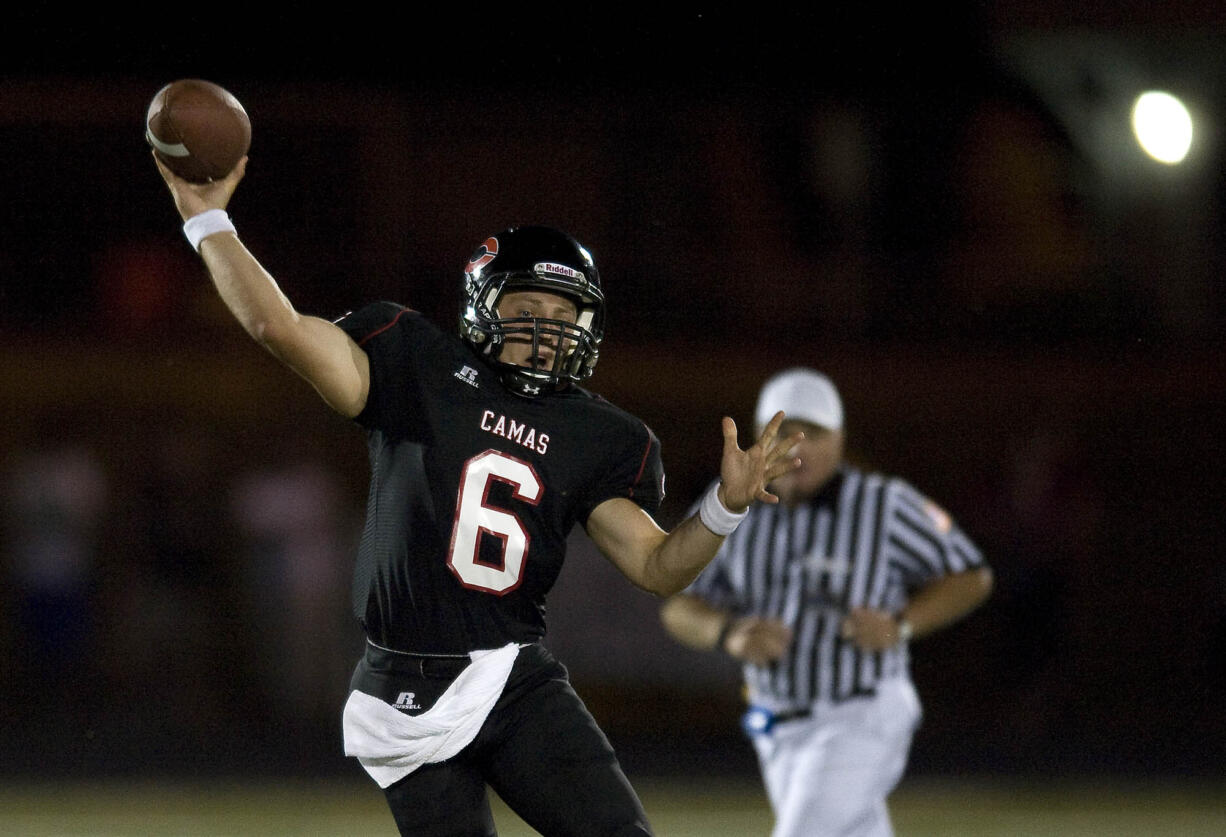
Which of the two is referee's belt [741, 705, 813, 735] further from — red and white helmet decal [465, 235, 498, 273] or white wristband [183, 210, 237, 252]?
white wristband [183, 210, 237, 252]

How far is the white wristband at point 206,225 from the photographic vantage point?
2.70 meters

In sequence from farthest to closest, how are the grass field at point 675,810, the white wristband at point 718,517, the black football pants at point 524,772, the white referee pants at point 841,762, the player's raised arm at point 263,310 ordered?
the grass field at point 675,810
the white referee pants at point 841,762
the white wristband at point 718,517
the black football pants at point 524,772
the player's raised arm at point 263,310

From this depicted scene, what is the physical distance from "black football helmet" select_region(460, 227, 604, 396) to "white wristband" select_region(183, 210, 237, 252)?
537 mm

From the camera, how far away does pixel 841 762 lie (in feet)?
13.2

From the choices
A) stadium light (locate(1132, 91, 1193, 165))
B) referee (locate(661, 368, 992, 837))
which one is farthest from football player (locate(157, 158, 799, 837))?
stadium light (locate(1132, 91, 1193, 165))

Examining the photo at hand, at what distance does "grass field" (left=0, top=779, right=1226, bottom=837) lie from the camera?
605 cm

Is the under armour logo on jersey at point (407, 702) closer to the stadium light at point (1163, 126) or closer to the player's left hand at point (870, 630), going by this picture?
the player's left hand at point (870, 630)

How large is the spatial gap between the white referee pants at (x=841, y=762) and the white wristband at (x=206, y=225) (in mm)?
2222

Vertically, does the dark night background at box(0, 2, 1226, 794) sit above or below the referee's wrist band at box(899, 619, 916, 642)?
above

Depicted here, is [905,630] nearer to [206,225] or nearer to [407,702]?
[407,702]

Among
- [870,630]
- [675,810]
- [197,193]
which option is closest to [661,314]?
[675,810]

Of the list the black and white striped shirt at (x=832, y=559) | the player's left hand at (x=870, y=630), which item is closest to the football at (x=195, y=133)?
the black and white striped shirt at (x=832, y=559)

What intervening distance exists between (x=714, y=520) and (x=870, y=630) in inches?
58.5

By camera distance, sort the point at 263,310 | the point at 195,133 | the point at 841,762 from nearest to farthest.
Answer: the point at 263,310 → the point at 195,133 → the point at 841,762
